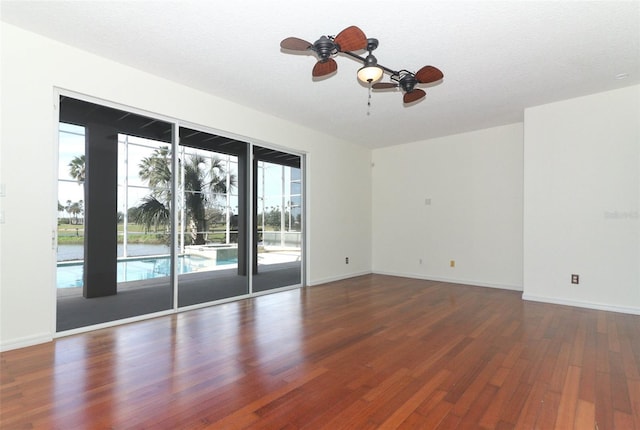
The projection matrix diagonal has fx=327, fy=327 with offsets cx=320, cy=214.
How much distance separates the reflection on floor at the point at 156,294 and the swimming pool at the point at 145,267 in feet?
0.57

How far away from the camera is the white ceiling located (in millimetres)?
2564

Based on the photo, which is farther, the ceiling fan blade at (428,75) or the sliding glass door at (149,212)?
the sliding glass door at (149,212)

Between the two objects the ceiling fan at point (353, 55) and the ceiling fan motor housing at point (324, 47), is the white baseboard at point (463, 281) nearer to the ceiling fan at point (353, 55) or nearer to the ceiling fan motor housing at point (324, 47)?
the ceiling fan at point (353, 55)

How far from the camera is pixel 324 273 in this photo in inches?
241

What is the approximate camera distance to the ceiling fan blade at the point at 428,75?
2.87 m

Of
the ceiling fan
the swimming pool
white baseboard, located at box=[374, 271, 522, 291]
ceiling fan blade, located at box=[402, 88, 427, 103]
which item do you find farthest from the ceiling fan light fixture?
white baseboard, located at box=[374, 271, 522, 291]

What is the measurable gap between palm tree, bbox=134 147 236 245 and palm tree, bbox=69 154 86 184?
2.07ft

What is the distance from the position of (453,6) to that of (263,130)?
3.20m

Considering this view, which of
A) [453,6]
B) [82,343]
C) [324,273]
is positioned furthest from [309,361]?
[324,273]

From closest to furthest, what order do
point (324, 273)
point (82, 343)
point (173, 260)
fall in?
point (82, 343)
point (173, 260)
point (324, 273)

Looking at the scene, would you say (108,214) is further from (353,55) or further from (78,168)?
(353,55)

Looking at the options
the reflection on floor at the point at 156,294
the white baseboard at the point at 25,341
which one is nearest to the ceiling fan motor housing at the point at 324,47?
the reflection on floor at the point at 156,294

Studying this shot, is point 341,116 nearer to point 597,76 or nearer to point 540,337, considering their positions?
point 597,76

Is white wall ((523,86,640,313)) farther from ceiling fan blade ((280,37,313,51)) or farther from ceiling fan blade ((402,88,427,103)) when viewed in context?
ceiling fan blade ((280,37,313,51))
